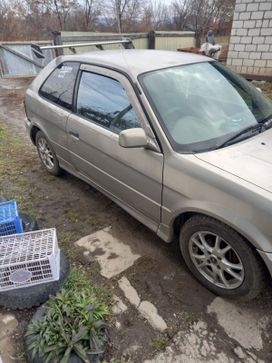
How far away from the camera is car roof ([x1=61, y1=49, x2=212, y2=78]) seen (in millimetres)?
2517

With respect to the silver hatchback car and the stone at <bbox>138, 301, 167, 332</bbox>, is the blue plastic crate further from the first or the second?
the stone at <bbox>138, 301, 167, 332</bbox>

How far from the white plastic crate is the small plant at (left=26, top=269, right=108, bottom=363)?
0.69ft

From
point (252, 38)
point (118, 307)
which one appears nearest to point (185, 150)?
point (118, 307)

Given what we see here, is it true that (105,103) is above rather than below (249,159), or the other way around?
above

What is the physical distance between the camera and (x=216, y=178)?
191 centimetres

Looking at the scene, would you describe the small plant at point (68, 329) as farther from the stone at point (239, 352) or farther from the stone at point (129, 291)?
the stone at point (239, 352)

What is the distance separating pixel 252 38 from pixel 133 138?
7.47 meters

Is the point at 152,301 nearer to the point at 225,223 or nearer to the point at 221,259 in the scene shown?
the point at 221,259

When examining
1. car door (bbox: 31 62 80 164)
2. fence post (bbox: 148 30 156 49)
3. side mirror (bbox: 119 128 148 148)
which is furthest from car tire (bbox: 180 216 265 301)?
fence post (bbox: 148 30 156 49)

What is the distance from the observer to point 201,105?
2.45m

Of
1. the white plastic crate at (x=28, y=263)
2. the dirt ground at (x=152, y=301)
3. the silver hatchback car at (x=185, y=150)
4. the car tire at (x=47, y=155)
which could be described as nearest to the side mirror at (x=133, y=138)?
the silver hatchback car at (x=185, y=150)

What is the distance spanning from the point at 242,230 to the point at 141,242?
1.24 m

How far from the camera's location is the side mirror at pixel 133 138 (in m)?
2.18

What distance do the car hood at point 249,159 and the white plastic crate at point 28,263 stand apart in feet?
4.35
